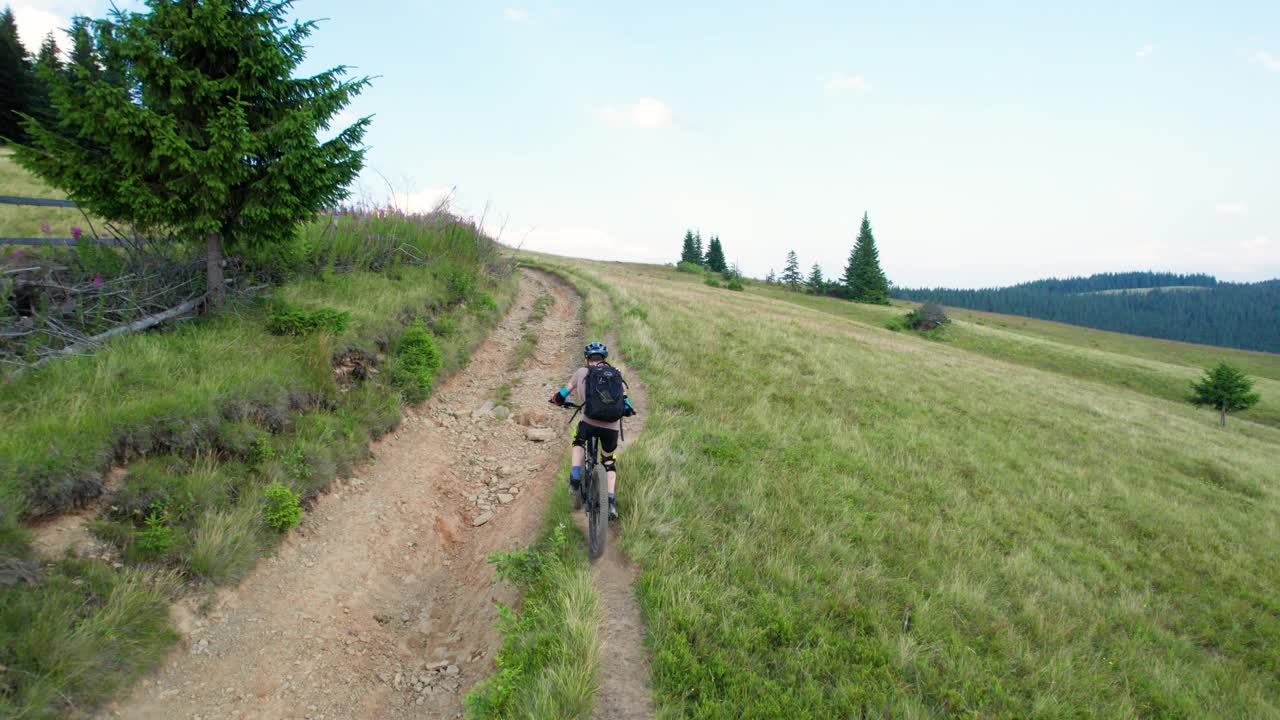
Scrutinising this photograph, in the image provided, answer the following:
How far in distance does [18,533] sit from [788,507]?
8.04 metres

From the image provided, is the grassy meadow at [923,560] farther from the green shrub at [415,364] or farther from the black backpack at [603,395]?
the green shrub at [415,364]

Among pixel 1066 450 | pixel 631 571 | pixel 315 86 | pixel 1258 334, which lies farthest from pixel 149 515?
pixel 1258 334

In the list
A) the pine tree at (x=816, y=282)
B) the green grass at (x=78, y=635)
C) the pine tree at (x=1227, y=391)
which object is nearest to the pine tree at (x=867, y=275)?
the pine tree at (x=816, y=282)

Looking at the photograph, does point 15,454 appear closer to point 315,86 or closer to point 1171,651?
point 315,86

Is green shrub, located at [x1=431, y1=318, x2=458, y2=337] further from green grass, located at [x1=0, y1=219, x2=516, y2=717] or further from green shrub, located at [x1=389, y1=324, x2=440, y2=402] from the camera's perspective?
green grass, located at [x1=0, y1=219, x2=516, y2=717]

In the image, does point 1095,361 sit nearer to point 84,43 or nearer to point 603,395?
point 603,395

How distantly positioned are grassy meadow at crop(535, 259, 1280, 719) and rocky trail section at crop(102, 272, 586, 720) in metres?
1.90

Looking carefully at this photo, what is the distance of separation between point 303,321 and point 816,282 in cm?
10292

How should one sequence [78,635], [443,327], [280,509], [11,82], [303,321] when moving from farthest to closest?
[11,82], [443,327], [303,321], [280,509], [78,635]

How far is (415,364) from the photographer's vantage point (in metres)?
9.95

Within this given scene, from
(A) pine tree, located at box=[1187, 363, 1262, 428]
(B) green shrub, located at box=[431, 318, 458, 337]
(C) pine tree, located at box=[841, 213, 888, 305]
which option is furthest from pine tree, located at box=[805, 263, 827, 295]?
(B) green shrub, located at box=[431, 318, 458, 337]

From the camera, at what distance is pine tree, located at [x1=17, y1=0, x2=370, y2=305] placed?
681 cm

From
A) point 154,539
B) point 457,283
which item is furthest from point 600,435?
point 457,283

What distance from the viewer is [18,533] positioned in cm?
395
